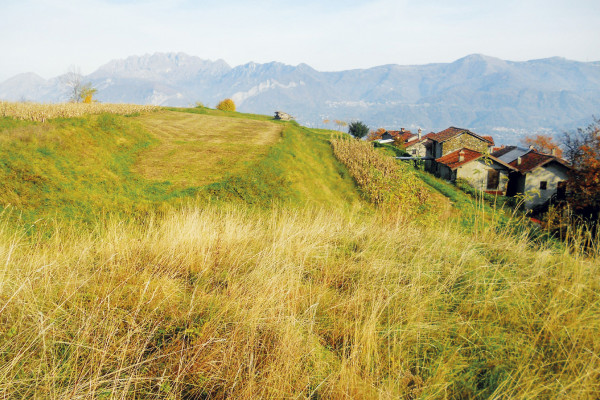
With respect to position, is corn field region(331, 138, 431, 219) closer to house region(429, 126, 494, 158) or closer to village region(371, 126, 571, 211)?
village region(371, 126, 571, 211)

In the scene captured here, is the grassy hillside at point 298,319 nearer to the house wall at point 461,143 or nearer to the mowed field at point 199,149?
the mowed field at point 199,149

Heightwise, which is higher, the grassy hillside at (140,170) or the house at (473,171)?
the grassy hillside at (140,170)

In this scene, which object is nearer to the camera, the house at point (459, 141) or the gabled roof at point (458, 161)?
the gabled roof at point (458, 161)

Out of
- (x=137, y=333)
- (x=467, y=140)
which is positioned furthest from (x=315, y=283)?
(x=467, y=140)

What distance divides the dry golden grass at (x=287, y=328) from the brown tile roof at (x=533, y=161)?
47406 mm

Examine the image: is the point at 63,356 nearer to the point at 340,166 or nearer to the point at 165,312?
the point at 165,312

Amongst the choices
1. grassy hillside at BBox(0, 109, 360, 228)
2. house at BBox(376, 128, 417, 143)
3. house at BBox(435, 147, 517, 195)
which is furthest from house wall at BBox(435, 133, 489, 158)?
grassy hillside at BBox(0, 109, 360, 228)

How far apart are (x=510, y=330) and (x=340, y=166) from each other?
86.1 feet

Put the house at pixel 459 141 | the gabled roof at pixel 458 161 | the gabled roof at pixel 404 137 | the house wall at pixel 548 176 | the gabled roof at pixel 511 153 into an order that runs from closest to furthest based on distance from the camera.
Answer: the house wall at pixel 548 176, the gabled roof at pixel 458 161, the gabled roof at pixel 511 153, the house at pixel 459 141, the gabled roof at pixel 404 137

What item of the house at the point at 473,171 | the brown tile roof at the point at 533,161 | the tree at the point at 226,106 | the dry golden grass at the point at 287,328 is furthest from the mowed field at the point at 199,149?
the brown tile roof at the point at 533,161

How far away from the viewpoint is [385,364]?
2.87 metres

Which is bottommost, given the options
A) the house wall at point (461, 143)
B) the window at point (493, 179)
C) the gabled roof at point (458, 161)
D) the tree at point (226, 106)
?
the window at point (493, 179)

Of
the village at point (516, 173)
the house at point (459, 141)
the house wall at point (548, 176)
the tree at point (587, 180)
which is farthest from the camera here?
the house at point (459, 141)

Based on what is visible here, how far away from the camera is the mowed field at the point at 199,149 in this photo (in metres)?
17.8
